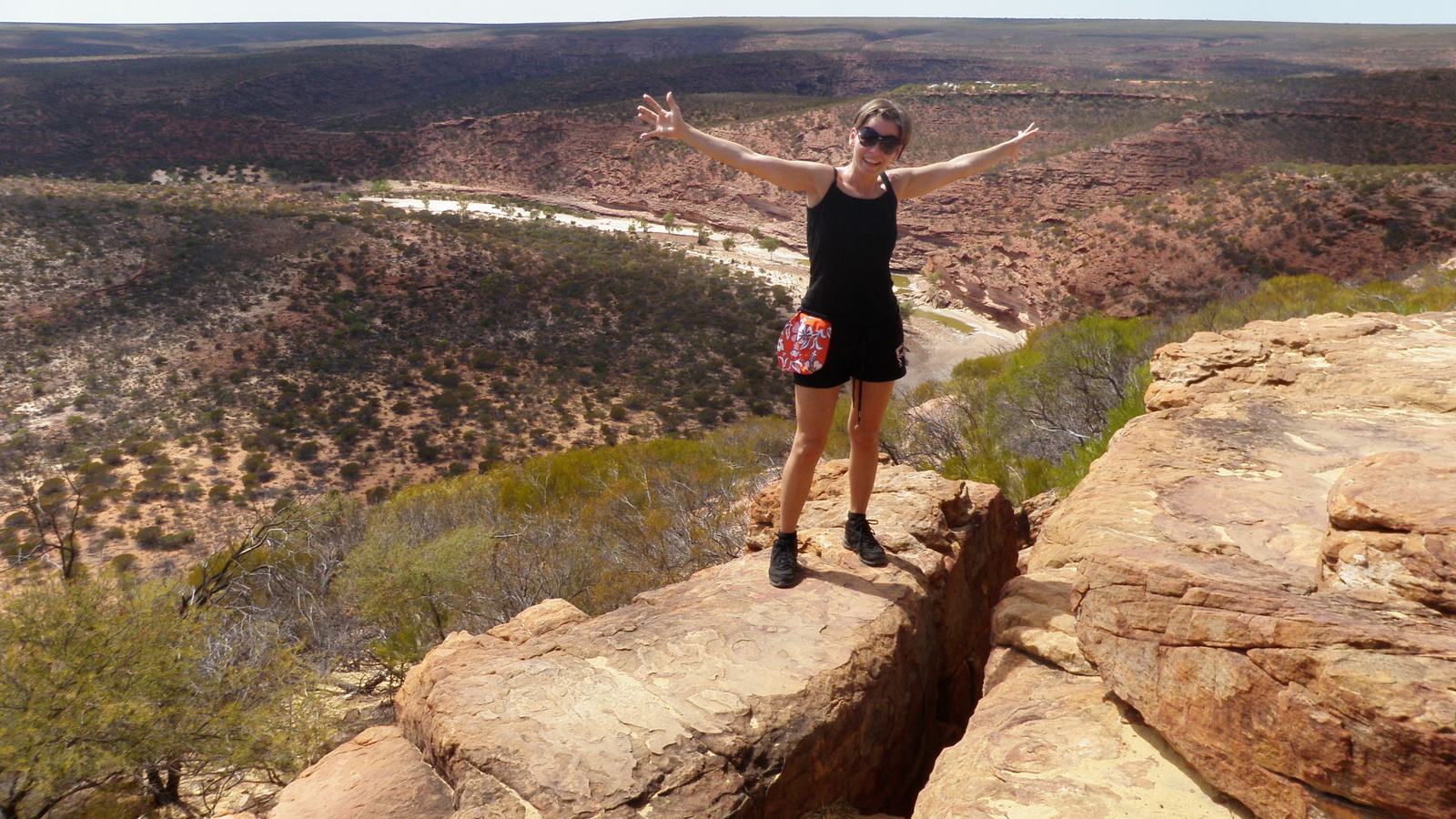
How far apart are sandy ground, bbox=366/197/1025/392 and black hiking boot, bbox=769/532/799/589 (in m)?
18.0

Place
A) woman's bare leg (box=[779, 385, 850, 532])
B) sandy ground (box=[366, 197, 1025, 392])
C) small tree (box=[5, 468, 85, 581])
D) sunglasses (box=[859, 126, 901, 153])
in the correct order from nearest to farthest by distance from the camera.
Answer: sunglasses (box=[859, 126, 901, 153]) → woman's bare leg (box=[779, 385, 850, 532]) → small tree (box=[5, 468, 85, 581]) → sandy ground (box=[366, 197, 1025, 392])

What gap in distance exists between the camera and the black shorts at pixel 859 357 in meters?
3.04

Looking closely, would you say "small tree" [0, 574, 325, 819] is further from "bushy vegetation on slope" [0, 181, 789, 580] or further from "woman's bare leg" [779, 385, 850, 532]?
"bushy vegetation on slope" [0, 181, 789, 580]

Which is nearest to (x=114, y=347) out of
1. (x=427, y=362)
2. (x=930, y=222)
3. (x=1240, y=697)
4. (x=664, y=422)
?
(x=427, y=362)

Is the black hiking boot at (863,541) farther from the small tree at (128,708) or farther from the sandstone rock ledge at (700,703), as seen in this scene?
the small tree at (128,708)

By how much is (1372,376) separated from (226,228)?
1294 inches

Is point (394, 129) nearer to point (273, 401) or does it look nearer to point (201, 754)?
point (273, 401)

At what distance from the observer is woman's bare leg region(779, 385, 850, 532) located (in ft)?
10.2

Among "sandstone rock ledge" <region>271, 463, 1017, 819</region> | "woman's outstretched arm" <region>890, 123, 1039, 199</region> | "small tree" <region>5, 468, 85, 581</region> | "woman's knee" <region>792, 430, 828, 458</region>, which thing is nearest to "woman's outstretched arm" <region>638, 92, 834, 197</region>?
"woman's outstretched arm" <region>890, 123, 1039, 199</region>

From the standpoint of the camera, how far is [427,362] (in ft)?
75.1

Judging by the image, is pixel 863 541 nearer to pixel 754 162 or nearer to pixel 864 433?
pixel 864 433

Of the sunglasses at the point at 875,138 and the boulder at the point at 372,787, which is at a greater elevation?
the sunglasses at the point at 875,138

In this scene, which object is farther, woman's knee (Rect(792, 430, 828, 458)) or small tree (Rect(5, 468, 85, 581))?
small tree (Rect(5, 468, 85, 581))

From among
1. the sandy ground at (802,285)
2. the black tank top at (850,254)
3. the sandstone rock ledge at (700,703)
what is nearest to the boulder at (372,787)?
the sandstone rock ledge at (700,703)
